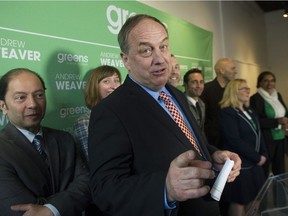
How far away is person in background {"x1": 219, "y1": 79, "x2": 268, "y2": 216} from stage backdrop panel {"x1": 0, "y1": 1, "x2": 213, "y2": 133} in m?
1.11

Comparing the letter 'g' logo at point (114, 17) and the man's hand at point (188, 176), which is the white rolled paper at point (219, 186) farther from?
the letter 'g' logo at point (114, 17)

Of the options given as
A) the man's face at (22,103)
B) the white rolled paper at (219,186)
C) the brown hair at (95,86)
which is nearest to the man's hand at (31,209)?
the man's face at (22,103)

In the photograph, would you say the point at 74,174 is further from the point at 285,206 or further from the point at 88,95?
the point at 285,206

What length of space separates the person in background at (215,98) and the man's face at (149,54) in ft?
7.74

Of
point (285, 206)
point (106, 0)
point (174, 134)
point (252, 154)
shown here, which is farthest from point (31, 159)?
point (252, 154)

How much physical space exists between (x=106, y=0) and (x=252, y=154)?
1.88 meters

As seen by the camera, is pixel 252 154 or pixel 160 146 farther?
pixel 252 154

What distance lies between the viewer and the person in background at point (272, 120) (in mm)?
3471

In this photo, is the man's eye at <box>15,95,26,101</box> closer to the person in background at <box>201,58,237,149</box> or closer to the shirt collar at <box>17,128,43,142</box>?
the shirt collar at <box>17,128,43,142</box>

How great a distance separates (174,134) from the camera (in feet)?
3.25

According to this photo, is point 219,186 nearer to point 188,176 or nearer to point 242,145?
point 188,176

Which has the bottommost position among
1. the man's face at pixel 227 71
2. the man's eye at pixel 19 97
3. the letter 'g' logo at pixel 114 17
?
the man's eye at pixel 19 97

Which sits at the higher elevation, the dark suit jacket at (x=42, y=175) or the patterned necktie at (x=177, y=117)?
the patterned necktie at (x=177, y=117)

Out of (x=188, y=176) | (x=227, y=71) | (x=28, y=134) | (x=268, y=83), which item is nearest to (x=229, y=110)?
(x=227, y=71)
